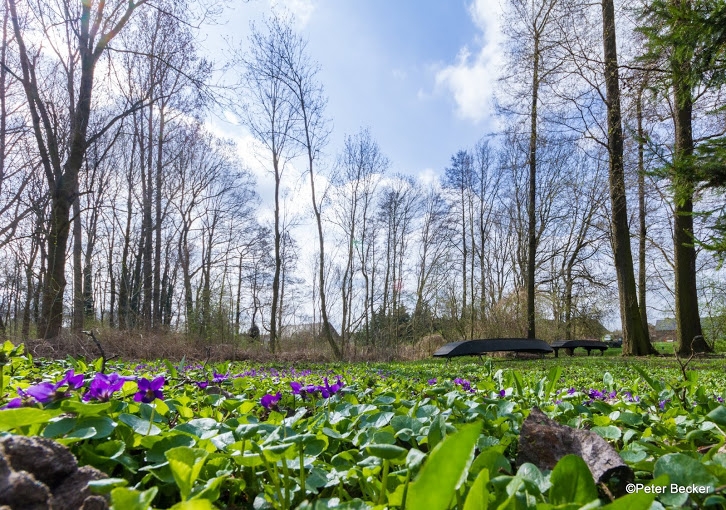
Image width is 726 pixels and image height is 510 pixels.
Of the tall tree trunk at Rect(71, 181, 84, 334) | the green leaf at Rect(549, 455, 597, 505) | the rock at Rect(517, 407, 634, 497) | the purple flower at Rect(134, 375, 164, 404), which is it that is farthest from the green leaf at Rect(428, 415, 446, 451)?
the tall tree trunk at Rect(71, 181, 84, 334)

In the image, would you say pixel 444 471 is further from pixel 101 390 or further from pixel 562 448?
pixel 101 390

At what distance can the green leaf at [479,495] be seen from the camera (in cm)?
40

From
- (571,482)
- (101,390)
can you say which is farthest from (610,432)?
(101,390)

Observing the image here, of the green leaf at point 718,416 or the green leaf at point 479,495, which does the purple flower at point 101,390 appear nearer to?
the green leaf at point 479,495

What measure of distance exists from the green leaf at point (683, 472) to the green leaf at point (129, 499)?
647 millimetres

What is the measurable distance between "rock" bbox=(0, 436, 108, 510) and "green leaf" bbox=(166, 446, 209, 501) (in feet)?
0.26

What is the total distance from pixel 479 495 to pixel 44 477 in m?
0.54

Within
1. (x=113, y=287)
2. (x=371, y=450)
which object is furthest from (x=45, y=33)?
(x=113, y=287)

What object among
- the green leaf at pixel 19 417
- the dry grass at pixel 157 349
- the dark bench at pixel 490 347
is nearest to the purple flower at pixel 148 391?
the green leaf at pixel 19 417

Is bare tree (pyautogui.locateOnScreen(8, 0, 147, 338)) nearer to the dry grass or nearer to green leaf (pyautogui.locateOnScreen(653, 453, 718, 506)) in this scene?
the dry grass

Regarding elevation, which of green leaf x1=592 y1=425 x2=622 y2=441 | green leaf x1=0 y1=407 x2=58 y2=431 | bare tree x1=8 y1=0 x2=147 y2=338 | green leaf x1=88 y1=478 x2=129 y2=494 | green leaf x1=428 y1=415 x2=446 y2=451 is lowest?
green leaf x1=592 y1=425 x2=622 y2=441

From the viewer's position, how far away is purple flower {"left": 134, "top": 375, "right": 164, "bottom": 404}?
1105 millimetres

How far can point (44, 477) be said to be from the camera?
0.54 metres

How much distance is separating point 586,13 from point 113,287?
2131 cm
